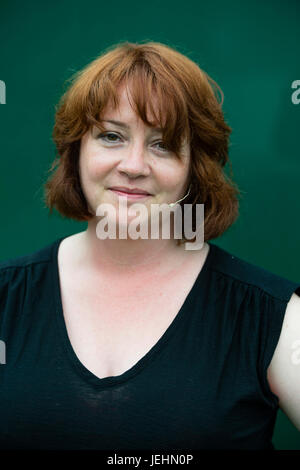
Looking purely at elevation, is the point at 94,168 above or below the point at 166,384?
above

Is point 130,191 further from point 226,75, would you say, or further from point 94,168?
point 226,75

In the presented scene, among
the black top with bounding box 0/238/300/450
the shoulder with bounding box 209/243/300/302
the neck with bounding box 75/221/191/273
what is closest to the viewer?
the black top with bounding box 0/238/300/450

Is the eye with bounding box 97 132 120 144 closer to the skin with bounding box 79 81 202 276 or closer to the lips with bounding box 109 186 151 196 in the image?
the skin with bounding box 79 81 202 276

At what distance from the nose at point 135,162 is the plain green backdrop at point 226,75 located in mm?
644

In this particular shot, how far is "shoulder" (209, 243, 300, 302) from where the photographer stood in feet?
4.59

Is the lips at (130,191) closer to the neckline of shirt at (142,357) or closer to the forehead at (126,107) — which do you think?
the forehead at (126,107)

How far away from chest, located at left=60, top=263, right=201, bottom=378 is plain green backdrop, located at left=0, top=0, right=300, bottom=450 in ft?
1.77

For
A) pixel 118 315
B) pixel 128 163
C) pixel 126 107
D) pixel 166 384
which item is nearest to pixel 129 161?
pixel 128 163

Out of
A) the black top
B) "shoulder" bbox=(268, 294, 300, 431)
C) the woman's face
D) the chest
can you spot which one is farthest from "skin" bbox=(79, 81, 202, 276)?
"shoulder" bbox=(268, 294, 300, 431)

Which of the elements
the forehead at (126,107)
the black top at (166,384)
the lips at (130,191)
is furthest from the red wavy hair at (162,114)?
the black top at (166,384)

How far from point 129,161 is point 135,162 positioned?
0.02 meters

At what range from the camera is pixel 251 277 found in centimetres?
145

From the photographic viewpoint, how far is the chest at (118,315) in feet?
4.49
